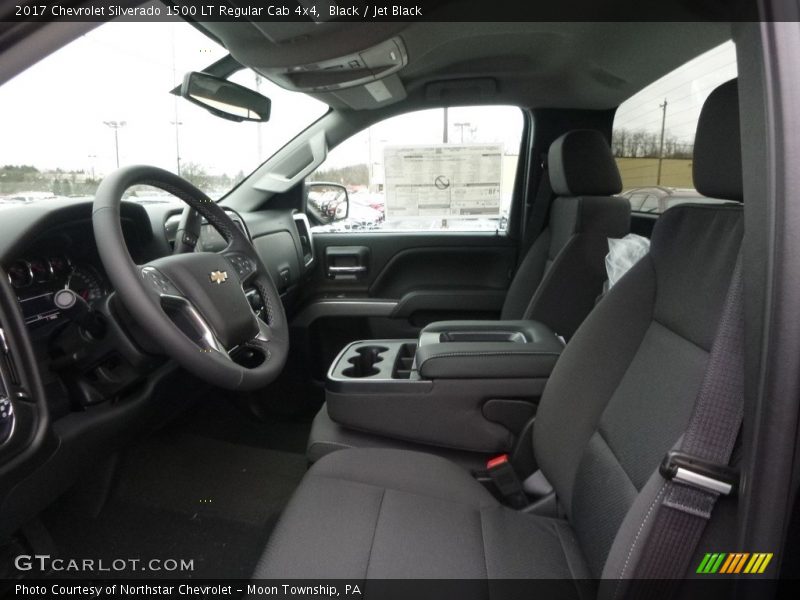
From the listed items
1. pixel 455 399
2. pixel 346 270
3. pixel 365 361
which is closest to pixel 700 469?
pixel 455 399

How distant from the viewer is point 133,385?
1.32 metres

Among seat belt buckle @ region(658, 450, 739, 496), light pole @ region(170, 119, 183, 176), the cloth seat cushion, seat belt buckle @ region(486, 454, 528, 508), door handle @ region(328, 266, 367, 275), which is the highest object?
light pole @ region(170, 119, 183, 176)

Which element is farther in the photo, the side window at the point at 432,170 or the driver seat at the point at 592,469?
the side window at the point at 432,170

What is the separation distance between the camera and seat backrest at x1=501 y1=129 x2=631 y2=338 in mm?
2051

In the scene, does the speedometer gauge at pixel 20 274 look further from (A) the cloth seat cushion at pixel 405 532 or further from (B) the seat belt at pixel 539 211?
(B) the seat belt at pixel 539 211

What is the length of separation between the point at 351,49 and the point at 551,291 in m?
1.08

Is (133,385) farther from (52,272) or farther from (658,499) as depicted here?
(658,499)

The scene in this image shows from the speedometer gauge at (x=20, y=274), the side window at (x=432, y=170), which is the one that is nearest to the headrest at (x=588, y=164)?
the side window at (x=432, y=170)

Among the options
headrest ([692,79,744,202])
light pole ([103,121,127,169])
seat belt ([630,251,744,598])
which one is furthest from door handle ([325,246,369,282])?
seat belt ([630,251,744,598])

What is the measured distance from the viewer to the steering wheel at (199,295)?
38.8 inches

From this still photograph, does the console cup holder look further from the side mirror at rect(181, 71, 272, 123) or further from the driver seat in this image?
the side mirror at rect(181, 71, 272, 123)

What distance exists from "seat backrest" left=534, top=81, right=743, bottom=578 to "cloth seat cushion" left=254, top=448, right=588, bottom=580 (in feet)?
0.33

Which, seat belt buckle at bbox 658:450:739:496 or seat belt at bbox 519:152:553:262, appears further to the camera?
seat belt at bbox 519:152:553:262

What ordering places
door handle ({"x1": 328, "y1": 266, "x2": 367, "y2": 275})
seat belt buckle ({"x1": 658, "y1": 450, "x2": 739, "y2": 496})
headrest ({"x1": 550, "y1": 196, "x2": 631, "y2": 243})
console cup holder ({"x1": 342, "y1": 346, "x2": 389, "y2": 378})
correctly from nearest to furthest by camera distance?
seat belt buckle ({"x1": 658, "y1": 450, "x2": 739, "y2": 496})
console cup holder ({"x1": 342, "y1": 346, "x2": 389, "y2": 378})
headrest ({"x1": 550, "y1": 196, "x2": 631, "y2": 243})
door handle ({"x1": 328, "y1": 266, "x2": 367, "y2": 275})
